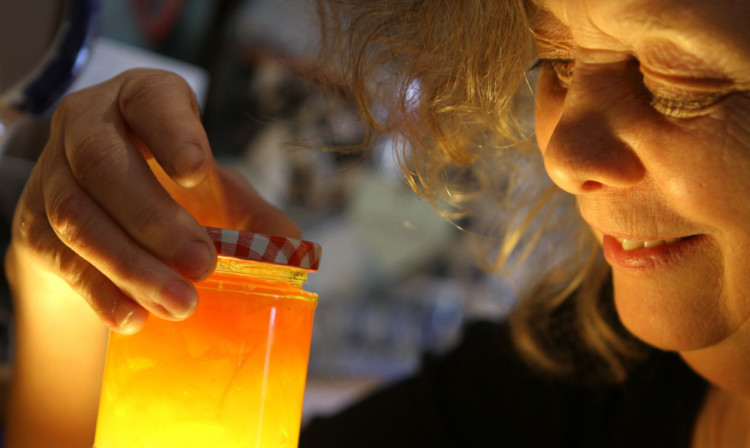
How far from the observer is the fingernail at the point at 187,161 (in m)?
0.46

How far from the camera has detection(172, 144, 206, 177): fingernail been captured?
0.46 m

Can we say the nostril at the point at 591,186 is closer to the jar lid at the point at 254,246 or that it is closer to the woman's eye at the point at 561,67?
the woman's eye at the point at 561,67

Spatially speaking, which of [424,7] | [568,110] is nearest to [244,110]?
[424,7]

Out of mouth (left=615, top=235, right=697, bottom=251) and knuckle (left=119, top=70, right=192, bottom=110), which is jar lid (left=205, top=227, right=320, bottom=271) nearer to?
knuckle (left=119, top=70, right=192, bottom=110)

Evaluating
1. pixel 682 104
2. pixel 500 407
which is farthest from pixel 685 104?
pixel 500 407

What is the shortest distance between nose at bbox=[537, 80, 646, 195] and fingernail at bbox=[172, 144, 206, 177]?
276 mm

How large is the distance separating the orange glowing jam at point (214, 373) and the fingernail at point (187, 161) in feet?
0.23

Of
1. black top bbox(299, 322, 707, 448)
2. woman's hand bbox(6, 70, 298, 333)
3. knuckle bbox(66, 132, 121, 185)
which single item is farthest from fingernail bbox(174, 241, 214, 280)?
black top bbox(299, 322, 707, 448)

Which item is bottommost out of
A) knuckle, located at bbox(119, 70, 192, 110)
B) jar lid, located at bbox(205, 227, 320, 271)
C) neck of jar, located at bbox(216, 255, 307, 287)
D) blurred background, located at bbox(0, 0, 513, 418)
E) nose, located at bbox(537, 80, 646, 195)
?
blurred background, located at bbox(0, 0, 513, 418)

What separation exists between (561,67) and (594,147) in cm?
13

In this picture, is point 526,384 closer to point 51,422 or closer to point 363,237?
point 51,422

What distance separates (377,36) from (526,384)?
60 cm

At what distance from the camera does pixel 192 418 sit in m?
0.45

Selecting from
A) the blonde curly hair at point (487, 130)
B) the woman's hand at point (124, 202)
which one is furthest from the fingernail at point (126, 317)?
the blonde curly hair at point (487, 130)
